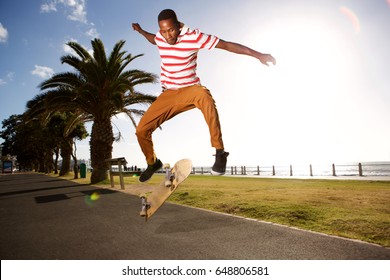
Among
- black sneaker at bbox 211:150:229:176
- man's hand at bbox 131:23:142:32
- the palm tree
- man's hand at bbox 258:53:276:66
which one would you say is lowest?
black sneaker at bbox 211:150:229:176

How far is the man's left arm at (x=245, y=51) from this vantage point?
9.29 feet

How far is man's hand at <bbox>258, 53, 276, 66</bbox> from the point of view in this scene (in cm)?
282

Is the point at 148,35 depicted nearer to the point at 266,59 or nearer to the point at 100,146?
the point at 266,59

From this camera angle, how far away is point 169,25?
281 cm

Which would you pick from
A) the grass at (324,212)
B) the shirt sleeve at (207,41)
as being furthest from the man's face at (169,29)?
the grass at (324,212)

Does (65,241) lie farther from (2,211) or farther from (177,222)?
(2,211)

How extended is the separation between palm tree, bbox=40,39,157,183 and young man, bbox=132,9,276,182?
11.1 meters

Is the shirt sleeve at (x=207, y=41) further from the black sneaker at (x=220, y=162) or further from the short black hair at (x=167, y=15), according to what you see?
the black sneaker at (x=220, y=162)

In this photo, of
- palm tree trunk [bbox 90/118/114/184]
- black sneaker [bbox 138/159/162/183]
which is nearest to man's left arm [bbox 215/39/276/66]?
black sneaker [bbox 138/159/162/183]

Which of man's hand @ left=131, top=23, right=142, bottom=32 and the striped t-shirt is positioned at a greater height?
man's hand @ left=131, top=23, right=142, bottom=32

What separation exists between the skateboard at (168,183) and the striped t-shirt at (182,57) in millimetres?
1134

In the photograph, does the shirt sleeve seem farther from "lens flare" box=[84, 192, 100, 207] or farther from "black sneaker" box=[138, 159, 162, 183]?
"lens flare" box=[84, 192, 100, 207]

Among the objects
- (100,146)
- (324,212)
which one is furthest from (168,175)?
(100,146)

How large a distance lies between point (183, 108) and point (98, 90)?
1224 centimetres
